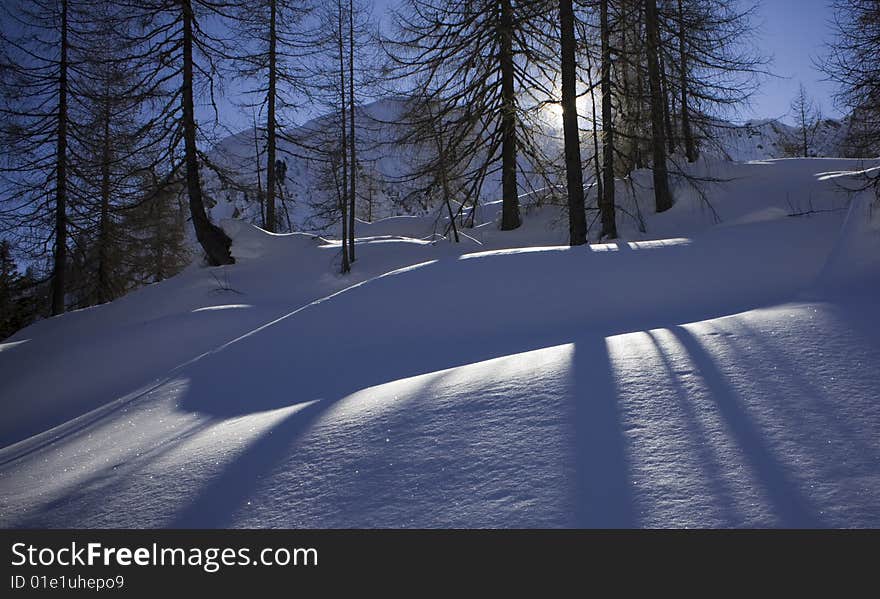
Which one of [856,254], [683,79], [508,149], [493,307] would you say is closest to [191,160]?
[508,149]

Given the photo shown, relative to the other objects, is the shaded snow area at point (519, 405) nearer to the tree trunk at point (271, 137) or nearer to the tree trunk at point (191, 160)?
the tree trunk at point (191, 160)

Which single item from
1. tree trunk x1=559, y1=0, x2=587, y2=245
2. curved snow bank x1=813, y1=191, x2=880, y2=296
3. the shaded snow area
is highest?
tree trunk x1=559, y1=0, x2=587, y2=245

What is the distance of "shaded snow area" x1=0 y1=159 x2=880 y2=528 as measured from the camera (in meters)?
1.69

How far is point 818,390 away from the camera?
2.20 meters

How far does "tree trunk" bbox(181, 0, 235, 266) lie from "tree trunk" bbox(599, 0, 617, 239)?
1008 centimetres

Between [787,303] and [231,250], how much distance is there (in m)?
12.8

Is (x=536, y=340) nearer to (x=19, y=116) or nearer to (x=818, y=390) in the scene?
(x=818, y=390)

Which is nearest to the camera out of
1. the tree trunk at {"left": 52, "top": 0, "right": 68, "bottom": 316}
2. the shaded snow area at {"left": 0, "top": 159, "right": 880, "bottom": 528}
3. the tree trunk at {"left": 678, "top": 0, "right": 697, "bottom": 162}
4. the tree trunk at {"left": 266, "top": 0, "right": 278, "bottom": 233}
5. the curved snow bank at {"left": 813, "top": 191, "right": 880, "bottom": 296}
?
the shaded snow area at {"left": 0, "top": 159, "right": 880, "bottom": 528}

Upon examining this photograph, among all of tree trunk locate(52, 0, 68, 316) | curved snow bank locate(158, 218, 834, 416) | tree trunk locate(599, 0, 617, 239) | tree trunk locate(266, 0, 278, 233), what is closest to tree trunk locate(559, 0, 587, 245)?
tree trunk locate(599, 0, 617, 239)

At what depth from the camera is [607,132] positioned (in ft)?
31.6

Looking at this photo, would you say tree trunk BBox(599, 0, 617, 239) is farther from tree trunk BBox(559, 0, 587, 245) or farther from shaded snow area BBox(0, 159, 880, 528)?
shaded snow area BBox(0, 159, 880, 528)

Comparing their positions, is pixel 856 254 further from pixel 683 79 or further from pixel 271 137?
pixel 271 137

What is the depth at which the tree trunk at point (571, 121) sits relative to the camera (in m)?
7.84

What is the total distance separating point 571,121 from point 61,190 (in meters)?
14.9
